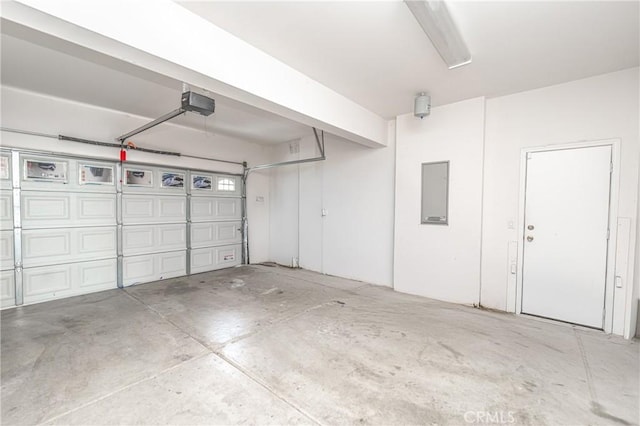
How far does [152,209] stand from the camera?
5.05 m

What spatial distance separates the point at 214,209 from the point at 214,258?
1.06 m

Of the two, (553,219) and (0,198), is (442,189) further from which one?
(0,198)

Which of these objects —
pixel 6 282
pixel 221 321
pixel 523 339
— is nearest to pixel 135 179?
pixel 6 282

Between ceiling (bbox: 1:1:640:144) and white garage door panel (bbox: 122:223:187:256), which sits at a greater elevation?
ceiling (bbox: 1:1:640:144)

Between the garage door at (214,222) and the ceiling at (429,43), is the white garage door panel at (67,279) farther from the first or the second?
the ceiling at (429,43)

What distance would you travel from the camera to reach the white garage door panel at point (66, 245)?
385 cm

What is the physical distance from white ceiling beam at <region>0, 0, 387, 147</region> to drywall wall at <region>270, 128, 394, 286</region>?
1.88 metres

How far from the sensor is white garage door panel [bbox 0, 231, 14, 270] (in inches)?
144

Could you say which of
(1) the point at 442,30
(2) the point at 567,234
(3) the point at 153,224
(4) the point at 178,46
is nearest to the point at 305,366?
(4) the point at 178,46

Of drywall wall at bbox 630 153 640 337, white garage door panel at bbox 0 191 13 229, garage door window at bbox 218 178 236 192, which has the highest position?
garage door window at bbox 218 178 236 192

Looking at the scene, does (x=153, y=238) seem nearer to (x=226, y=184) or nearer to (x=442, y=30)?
(x=226, y=184)

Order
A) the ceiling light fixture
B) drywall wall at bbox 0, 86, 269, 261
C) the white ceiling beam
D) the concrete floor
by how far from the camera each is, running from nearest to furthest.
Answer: the white ceiling beam, the concrete floor, the ceiling light fixture, drywall wall at bbox 0, 86, 269, 261

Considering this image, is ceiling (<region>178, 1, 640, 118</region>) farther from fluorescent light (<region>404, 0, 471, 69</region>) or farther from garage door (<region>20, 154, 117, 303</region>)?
garage door (<region>20, 154, 117, 303</region>)

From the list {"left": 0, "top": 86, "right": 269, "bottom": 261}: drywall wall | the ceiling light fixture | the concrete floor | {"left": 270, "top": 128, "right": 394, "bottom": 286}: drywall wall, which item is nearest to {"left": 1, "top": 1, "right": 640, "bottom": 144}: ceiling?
the ceiling light fixture
